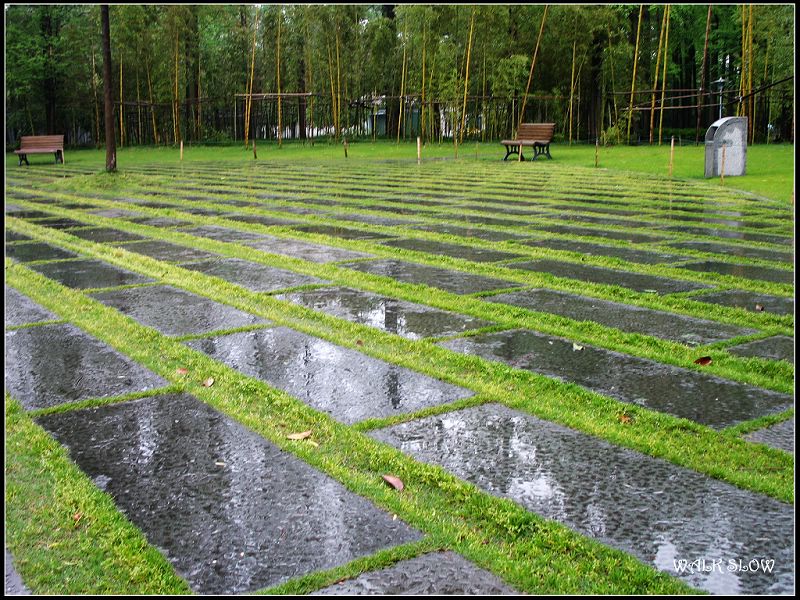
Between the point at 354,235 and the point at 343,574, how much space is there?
6.39 metres

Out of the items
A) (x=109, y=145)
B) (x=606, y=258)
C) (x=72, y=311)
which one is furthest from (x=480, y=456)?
(x=109, y=145)

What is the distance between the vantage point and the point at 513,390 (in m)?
3.78

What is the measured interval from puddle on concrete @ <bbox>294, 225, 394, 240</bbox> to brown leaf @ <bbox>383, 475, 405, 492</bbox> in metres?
5.57

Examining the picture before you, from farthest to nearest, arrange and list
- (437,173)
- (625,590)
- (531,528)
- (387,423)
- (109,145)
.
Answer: (437,173) → (109,145) → (387,423) → (531,528) → (625,590)

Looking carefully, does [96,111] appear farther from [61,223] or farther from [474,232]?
[474,232]

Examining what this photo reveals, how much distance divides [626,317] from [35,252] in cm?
517

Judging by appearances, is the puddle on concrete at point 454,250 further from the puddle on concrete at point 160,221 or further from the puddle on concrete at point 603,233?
the puddle on concrete at point 160,221

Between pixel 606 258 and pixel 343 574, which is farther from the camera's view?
pixel 606 258

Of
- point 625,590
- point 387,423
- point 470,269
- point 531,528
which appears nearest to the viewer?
point 625,590

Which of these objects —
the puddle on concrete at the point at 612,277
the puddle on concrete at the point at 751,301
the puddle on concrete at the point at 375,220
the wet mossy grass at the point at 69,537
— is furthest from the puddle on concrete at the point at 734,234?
the wet mossy grass at the point at 69,537

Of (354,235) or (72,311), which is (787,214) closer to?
(354,235)

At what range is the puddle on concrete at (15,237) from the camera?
850cm

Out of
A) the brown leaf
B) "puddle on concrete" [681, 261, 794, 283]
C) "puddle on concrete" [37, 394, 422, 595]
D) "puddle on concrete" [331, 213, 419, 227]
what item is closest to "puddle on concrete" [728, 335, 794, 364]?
"puddle on concrete" [681, 261, 794, 283]

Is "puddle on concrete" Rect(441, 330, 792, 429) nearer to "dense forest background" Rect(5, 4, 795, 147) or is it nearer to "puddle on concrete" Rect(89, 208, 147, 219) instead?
"puddle on concrete" Rect(89, 208, 147, 219)
